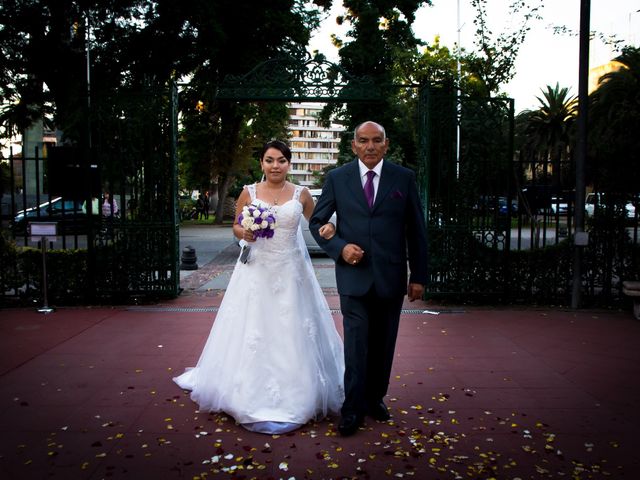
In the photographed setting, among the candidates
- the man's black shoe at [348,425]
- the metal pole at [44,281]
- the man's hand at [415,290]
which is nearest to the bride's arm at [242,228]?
the man's hand at [415,290]

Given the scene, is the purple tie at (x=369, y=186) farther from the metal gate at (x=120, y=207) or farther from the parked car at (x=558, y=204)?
the metal gate at (x=120, y=207)

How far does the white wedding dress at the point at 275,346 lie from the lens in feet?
13.3

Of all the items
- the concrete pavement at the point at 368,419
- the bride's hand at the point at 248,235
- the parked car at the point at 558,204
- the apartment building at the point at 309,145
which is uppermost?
the apartment building at the point at 309,145

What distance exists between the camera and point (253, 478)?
323 cm

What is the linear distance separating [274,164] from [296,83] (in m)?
4.16

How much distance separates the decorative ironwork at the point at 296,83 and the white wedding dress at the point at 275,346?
3.99 m

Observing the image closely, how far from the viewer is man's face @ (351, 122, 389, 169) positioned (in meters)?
3.91

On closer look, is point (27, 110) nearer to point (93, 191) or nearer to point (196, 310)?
point (93, 191)

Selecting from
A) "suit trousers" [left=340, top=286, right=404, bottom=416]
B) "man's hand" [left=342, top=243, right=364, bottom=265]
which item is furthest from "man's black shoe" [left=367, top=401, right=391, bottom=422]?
"man's hand" [left=342, top=243, right=364, bottom=265]

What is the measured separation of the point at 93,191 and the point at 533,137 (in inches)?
1225

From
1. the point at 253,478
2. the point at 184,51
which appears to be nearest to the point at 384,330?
the point at 253,478

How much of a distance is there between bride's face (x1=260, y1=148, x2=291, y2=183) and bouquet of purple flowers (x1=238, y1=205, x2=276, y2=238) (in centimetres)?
34

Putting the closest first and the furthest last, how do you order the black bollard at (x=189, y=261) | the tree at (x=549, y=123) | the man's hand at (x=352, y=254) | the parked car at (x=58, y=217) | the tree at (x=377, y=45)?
the man's hand at (x=352, y=254)
the parked car at (x=58, y=217)
the black bollard at (x=189, y=261)
the tree at (x=377, y=45)
the tree at (x=549, y=123)

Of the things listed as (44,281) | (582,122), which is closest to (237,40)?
(44,281)
